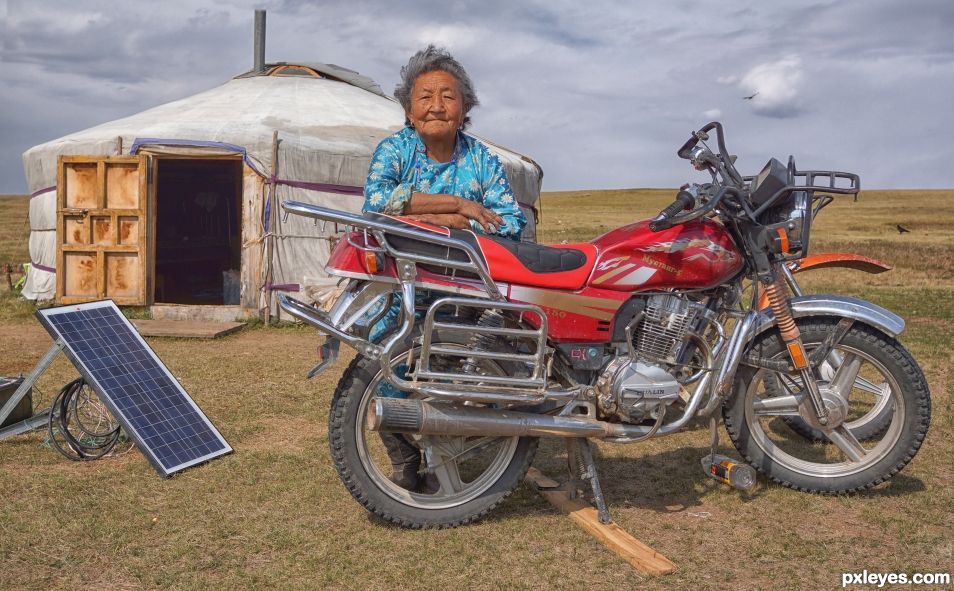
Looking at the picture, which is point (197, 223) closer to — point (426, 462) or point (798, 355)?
point (426, 462)

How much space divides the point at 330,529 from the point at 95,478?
130cm

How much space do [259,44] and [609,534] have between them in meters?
12.3

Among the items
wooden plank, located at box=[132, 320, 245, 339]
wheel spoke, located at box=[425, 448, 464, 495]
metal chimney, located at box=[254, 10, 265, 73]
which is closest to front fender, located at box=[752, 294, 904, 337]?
wheel spoke, located at box=[425, 448, 464, 495]

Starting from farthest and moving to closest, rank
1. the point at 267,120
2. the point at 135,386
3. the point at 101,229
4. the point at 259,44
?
the point at 259,44, the point at 267,120, the point at 101,229, the point at 135,386

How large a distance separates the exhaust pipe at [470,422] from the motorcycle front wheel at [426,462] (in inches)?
4.2

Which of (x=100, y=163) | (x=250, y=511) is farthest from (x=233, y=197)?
(x=250, y=511)

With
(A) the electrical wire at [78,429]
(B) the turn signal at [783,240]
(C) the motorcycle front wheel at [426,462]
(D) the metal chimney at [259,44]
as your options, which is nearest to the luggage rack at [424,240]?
(C) the motorcycle front wheel at [426,462]

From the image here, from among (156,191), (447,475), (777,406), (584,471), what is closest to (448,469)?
(447,475)

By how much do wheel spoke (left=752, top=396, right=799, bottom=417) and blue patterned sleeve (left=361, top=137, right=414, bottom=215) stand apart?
5.77ft

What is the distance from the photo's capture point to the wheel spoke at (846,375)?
11.9 feet

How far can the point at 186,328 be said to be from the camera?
879cm

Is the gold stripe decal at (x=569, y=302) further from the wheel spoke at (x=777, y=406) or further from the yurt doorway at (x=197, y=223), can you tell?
the yurt doorway at (x=197, y=223)

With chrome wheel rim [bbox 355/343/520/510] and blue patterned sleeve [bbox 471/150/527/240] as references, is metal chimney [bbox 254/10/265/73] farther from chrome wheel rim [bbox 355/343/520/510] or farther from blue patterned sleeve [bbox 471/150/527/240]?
chrome wheel rim [bbox 355/343/520/510]

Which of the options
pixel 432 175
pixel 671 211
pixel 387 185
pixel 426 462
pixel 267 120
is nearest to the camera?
pixel 671 211
